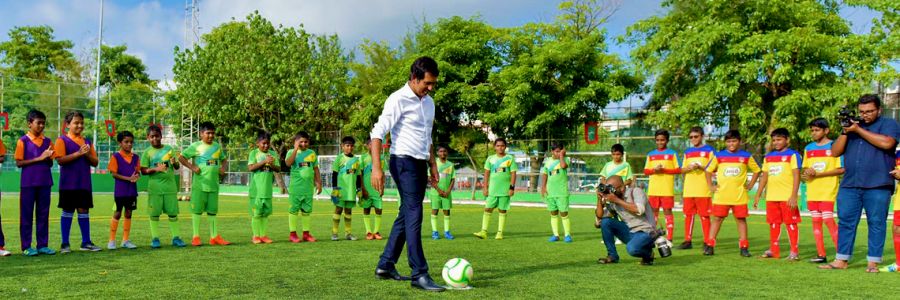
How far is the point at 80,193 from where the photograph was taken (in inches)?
351

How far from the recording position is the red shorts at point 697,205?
10.2 metres

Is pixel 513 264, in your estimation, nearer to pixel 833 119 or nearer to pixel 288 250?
pixel 288 250

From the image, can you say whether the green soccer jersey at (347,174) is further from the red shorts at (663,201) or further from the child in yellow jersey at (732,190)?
the child in yellow jersey at (732,190)

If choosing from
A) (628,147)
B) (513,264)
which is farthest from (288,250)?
(628,147)

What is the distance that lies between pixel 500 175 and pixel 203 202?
4842mm

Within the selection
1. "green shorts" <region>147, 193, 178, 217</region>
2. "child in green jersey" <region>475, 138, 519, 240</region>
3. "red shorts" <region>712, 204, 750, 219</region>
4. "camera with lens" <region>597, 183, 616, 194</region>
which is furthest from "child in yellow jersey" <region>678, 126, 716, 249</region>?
"green shorts" <region>147, 193, 178, 217</region>

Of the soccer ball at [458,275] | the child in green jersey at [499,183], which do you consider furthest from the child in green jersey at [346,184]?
the soccer ball at [458,275]

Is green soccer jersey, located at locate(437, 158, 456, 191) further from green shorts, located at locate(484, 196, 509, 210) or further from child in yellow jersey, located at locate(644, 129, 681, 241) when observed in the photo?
child in yellow jersey, located at locate(644, 129, 681, 241)

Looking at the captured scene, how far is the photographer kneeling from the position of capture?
26.7ft

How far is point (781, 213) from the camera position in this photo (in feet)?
30.1

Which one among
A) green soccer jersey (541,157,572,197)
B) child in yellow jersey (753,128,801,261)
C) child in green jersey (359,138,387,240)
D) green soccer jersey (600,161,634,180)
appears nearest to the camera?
child in yellow jersey (753,128,801,261)

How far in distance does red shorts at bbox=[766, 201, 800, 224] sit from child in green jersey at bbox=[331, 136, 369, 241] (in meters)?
5.97

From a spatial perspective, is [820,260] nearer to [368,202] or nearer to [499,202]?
[499,202]

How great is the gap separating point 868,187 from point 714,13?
59.6 feet
